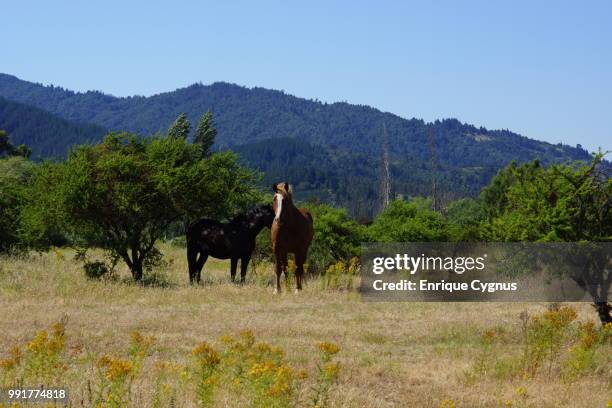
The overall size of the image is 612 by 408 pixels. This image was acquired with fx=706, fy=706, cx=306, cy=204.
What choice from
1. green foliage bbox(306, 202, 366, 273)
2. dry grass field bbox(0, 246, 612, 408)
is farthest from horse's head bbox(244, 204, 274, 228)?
green foliage bbox(306, 202, 366, 273)

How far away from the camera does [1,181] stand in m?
30.1

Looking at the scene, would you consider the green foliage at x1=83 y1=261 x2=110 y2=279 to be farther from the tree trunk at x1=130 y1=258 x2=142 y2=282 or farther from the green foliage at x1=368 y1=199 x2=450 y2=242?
the green foliage at x1=368 y1=199 x2=450 y2=242

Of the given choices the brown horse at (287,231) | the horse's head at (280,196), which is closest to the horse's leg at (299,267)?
the brown horse at (287,231)

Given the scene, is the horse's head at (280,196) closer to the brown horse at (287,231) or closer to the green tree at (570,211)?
the brown horse at (287,231)

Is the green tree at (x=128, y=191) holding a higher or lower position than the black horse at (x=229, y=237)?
higher

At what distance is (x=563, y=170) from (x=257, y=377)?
10088mm

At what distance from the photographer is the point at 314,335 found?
1420cm

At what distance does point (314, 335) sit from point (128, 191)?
385 inches

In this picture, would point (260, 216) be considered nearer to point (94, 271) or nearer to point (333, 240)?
point (333, 240)

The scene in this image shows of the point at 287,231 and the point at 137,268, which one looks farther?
Answer: the point at 137,268

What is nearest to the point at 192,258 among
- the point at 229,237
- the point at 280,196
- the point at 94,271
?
the point at 229,237

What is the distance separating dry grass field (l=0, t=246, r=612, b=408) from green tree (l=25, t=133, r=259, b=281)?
150 centimetres

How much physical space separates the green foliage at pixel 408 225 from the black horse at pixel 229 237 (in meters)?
4.71

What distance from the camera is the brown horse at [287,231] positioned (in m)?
20.2
